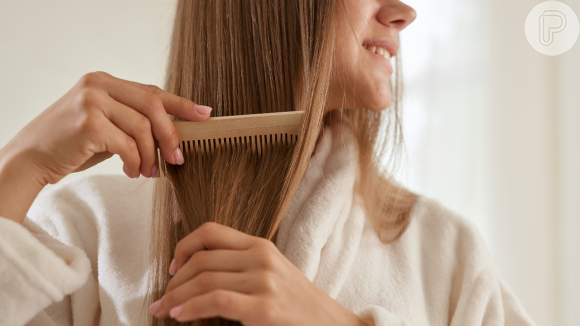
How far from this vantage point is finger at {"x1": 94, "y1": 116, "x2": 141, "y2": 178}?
0.61 meters

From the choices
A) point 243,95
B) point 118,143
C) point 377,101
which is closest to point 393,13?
point 377,101

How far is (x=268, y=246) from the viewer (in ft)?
1.76

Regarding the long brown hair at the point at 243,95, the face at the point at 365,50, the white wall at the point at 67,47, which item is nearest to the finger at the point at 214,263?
the long brown hair at the point at 243,95

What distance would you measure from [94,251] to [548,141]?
172cm

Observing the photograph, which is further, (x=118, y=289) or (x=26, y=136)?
(x=118, y=289)

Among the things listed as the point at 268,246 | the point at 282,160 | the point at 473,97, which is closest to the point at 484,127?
the point at 473,97

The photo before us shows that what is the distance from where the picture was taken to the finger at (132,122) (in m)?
0.61

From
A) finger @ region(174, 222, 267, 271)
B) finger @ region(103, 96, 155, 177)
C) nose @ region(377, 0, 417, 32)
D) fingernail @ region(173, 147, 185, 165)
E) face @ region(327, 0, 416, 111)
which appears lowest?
finger @ region(174, 222, 267, 271)

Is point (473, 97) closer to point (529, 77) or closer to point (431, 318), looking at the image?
point (529, 77)

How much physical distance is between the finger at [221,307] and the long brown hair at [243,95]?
4.7 inches

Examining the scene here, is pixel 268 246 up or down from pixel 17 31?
down

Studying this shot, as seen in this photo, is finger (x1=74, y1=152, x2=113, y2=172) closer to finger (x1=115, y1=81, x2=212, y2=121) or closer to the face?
finger (x1=115, y1=81, x2=212, y2=121)

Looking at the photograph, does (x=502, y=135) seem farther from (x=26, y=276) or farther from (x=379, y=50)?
(x=26, y=276)

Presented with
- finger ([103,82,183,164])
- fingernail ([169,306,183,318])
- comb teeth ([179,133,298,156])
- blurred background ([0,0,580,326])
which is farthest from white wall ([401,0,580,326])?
fingernail ([169,306,183,318])
